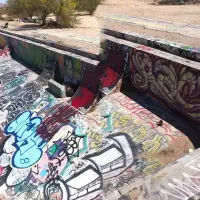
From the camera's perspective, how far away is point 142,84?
1109 centimetres

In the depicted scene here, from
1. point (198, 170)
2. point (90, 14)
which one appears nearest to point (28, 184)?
point (198, 170)

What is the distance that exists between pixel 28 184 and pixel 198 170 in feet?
19.4

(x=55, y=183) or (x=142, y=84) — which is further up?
(x=142, y=84)

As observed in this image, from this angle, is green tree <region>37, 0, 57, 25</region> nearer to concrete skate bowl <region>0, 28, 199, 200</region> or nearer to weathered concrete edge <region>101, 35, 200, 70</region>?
concrete skate bowl <region>0, 28, 199, 200</region>

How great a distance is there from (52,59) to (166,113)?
24.5 feet

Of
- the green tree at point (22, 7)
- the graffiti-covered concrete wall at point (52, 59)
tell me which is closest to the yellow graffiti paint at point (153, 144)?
the graffiti-covered concrete wall at point (52, 59)

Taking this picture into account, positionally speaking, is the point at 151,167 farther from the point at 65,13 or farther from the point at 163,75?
the point at 65,13

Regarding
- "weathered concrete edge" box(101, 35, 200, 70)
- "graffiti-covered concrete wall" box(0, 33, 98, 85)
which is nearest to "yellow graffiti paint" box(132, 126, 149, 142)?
"weathered concrete edge" box(101, 35, 200, 70)

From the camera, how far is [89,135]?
10297 millimetres

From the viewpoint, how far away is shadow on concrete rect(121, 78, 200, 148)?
29.2 feet

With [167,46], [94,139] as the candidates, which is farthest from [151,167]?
[167,46]

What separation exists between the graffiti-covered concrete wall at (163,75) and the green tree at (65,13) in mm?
13852

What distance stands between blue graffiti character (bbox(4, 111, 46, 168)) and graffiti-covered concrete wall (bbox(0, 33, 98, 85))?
102 inches

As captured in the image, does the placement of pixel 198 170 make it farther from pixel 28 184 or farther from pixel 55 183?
pixel 28 184
